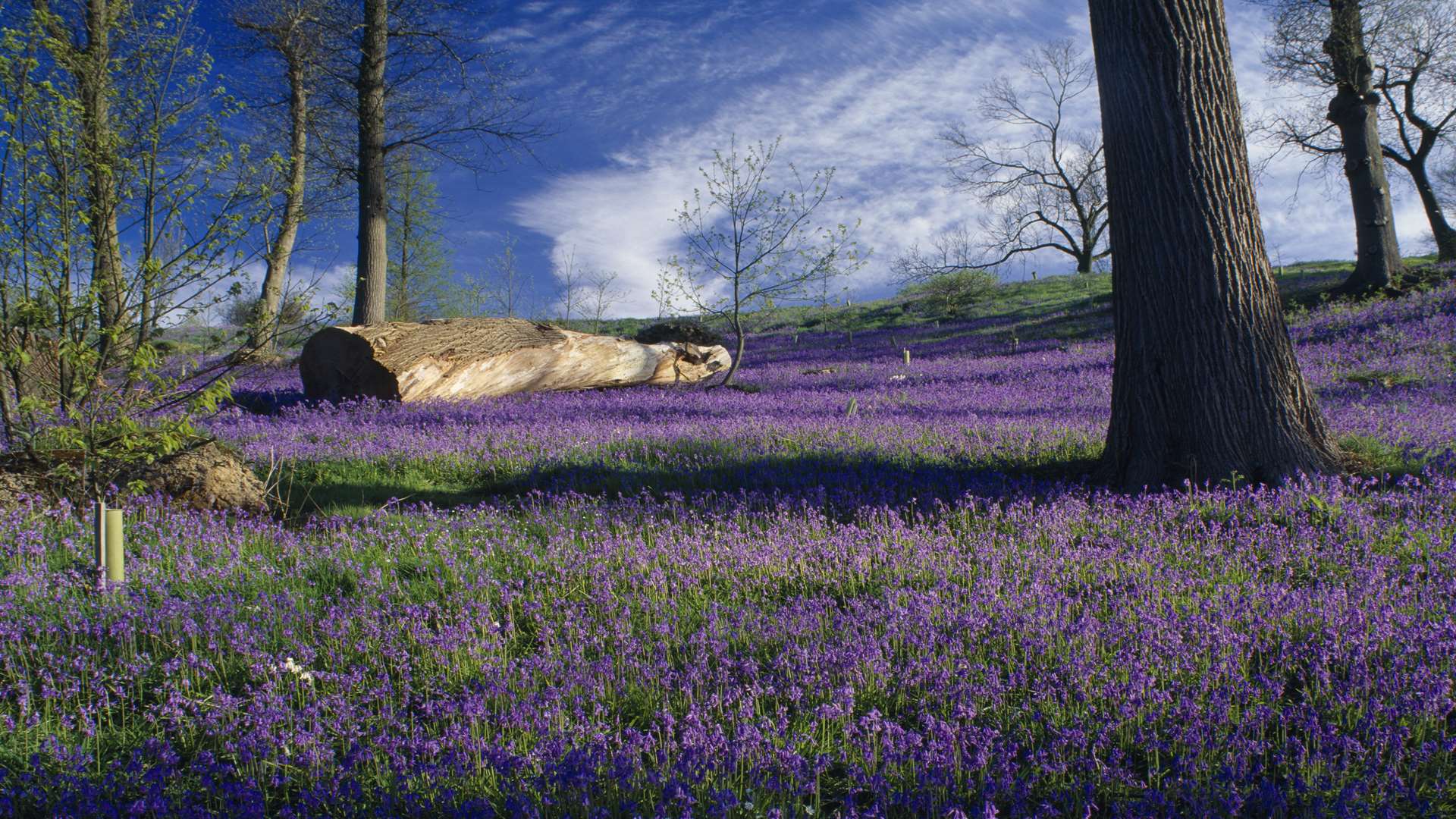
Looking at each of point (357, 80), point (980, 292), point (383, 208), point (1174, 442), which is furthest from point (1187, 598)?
point (980, 292)

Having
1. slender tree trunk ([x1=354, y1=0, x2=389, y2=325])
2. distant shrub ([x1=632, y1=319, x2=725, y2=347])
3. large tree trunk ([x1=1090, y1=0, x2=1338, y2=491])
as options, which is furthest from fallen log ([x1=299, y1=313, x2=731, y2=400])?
large tree trunk ([x1=1090, y1=0, x2=1338, y2=491])

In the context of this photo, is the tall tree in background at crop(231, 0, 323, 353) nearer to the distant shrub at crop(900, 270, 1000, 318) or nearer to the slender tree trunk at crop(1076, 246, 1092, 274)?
the distant shrub at crop(900, 270, 1000, 318)

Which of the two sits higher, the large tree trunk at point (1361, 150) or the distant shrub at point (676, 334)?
the large tree trunk at point (1361, 150)

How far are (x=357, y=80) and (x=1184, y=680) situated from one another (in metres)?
14.9

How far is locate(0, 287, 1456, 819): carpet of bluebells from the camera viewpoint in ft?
6.95

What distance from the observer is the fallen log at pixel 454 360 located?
10195 mm

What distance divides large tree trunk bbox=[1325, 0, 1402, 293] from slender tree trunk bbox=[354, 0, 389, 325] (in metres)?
19.5

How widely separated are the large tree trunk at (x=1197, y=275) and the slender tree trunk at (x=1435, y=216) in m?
22.5

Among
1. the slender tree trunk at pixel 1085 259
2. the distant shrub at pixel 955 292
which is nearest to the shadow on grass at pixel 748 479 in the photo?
the distant shrub at pixel 955 292

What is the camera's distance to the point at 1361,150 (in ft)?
54.2

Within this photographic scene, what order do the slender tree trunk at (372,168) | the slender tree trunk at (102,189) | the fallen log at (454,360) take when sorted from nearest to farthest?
the slender tree trunk at (102,189) → the fallen log at (454,360) → the slender tree trunk at (372,168)

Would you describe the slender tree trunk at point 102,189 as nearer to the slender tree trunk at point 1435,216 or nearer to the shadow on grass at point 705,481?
the shadow on grass at point 705,481

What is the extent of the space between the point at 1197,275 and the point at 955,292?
107ft

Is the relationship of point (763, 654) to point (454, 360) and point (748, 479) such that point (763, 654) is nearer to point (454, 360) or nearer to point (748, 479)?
point (748, 479)
